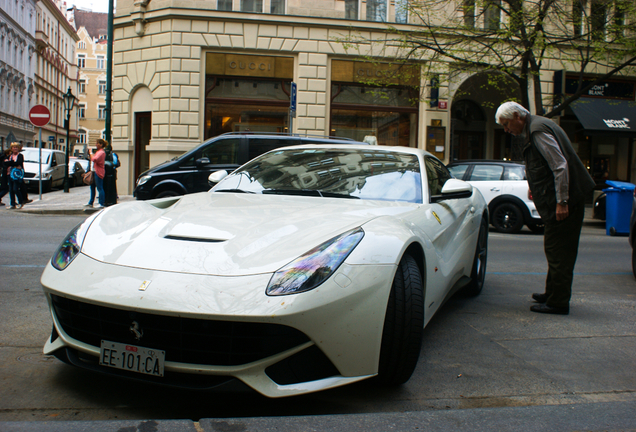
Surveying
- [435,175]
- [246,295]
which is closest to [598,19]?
[435,175]

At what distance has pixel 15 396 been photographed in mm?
2520

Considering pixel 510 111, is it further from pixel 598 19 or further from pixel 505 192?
pixel 598 19

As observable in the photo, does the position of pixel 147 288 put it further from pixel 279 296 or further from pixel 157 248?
pixel 279 296

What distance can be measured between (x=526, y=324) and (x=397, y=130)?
1601 cm

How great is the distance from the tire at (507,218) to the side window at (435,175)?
7.41m

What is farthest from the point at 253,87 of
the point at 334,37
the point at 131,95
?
the point at 131,95

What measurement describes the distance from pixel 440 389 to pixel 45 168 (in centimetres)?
2201

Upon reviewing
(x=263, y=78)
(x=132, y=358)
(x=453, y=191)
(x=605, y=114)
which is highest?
(x=263, y=78)

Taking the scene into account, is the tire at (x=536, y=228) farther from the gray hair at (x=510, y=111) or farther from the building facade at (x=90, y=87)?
the building facade at (x=90, y=87)

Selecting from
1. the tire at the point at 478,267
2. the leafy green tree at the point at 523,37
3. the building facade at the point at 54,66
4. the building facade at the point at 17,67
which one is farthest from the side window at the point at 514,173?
the building facade at the point at 54,66

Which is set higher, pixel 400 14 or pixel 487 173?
pixel 400 14

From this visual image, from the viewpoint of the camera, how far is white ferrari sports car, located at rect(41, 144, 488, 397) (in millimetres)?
2217

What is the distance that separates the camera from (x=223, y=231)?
2.73 m

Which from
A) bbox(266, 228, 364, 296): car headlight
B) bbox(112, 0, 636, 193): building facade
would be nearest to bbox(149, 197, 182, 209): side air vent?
bbox(266, 228, 364, 296): car headlight
